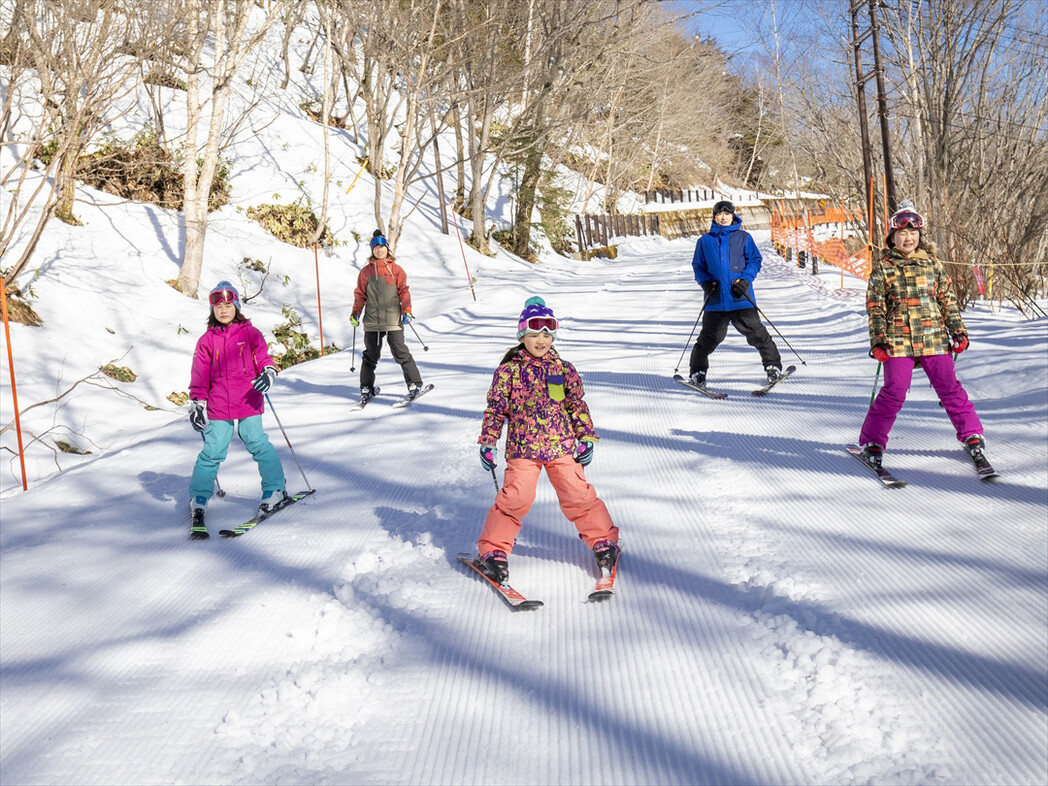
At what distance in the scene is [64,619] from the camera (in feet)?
13.9

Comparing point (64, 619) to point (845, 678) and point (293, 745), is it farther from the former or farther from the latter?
point (845, 678)

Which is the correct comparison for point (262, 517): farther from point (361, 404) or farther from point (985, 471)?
point (985, 471)

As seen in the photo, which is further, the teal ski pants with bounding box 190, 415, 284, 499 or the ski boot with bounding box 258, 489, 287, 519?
the ski boot with bounding box 258, 489, 287, 519

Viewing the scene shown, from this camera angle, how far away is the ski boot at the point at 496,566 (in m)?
3.96

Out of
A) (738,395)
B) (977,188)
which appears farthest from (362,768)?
(977,188)

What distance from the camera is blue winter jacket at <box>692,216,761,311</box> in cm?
763

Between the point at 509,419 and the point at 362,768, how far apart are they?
1.86 metres

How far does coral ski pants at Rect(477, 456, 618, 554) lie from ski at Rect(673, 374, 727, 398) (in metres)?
3.98

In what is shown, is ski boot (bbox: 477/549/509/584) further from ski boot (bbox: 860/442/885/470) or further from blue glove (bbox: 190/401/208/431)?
ski boot (bbox: 860/442/885/470)

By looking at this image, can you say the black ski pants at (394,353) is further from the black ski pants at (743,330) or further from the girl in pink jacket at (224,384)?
the girl in pink jacket at (224,384)

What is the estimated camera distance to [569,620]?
12.0 feet

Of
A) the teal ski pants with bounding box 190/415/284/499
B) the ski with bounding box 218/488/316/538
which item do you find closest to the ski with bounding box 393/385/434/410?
the ski with bounding box 218/488/316/538

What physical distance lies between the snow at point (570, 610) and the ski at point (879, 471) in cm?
6

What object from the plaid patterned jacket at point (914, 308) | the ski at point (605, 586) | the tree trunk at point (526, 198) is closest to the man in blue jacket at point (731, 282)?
the plaid patterned jacket at point (914, 308)
